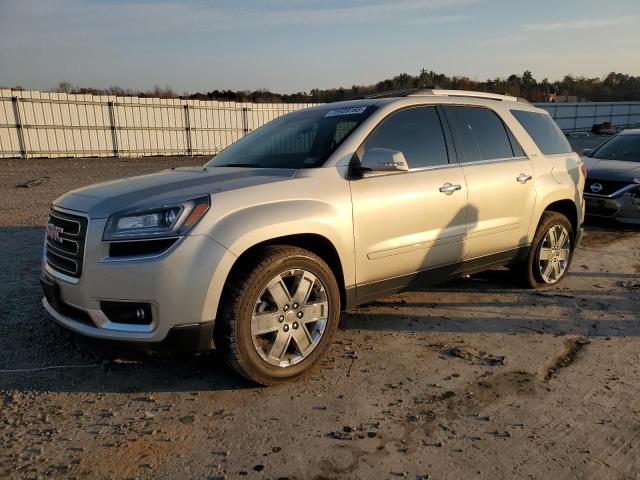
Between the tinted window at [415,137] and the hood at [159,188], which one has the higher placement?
the tinted window at [415,137]

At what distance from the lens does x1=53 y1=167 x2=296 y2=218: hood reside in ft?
9.39

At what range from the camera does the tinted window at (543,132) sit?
483 centimetres

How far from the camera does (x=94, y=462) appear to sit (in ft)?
7.73

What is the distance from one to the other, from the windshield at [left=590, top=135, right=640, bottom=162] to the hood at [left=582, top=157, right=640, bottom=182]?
30 centimetres

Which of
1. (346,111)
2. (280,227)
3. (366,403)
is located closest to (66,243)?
(280,227)

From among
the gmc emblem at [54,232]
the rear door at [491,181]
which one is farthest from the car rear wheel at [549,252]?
the gmc emblem at [54,232]

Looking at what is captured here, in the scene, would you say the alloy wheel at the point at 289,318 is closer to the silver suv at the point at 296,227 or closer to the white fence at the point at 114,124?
the silver suv at the point at 296,227

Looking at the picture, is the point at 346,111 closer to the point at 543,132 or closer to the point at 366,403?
the point at 366,403

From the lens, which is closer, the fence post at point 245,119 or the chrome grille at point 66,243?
the chrome grille at point 66,243

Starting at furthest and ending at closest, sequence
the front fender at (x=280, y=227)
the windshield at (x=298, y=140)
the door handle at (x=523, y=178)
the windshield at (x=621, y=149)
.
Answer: the windshield at (x=621, y=149)
the door handle at (x=523, y=178)
the windshield at (x=298, y=140)
the front fender at (x=280, y=227)

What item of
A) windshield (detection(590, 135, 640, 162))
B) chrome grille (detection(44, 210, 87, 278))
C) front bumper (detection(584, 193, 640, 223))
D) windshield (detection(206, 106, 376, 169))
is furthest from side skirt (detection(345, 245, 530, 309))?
windshield (detection(590, 135, 640, 162))

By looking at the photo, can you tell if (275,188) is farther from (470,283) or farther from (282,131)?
(470,283)

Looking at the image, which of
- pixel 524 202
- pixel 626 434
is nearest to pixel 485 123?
pixel 524 202

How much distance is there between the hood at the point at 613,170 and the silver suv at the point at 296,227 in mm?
3838
